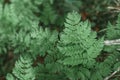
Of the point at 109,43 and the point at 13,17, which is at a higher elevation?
the point at 13,17

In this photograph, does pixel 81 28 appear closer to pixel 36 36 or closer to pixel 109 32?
pixel 109 32

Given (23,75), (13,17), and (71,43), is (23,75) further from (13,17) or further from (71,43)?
(13,17)

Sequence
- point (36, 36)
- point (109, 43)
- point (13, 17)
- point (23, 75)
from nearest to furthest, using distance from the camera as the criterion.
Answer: point (23, 75), point (109, 43), point (36, 36), point (13, 17)

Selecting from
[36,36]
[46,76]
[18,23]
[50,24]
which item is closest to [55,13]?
[50,24]

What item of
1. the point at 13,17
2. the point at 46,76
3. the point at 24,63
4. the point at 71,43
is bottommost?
the point at 46,76

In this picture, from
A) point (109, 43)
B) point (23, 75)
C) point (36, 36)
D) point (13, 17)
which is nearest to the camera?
point (23, 75)

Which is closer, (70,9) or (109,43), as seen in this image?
(109,43)

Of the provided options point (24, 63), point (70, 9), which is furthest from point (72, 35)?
point (70, 9)
